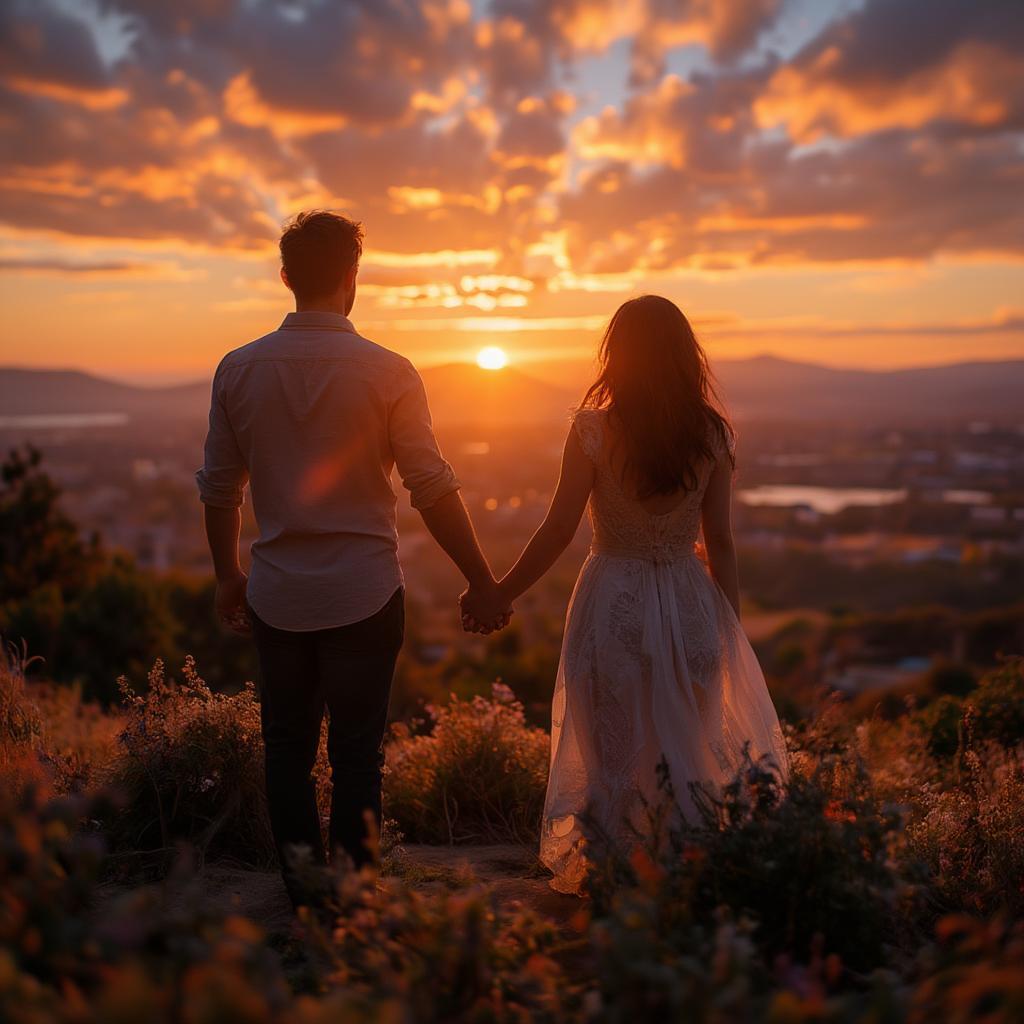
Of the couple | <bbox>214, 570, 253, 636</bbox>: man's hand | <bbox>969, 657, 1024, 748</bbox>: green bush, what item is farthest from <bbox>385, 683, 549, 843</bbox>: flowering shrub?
<bbox>969, 657, 1024, 748</bbox>: green bush

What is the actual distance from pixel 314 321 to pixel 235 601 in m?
1.06

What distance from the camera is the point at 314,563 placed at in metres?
3.02

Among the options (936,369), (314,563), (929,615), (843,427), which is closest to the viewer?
(314,563)

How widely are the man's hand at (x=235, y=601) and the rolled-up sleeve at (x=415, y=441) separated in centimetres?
76

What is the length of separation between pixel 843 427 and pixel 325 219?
6800 cm

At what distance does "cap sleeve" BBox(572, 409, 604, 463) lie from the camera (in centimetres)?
336

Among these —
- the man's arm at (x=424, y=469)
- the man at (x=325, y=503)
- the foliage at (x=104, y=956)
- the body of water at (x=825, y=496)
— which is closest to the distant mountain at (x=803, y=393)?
the body of water at (x=825, y=496)

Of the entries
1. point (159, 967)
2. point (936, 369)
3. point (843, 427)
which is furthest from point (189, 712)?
point (936, 369)

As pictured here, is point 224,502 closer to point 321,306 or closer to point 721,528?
point 321,306

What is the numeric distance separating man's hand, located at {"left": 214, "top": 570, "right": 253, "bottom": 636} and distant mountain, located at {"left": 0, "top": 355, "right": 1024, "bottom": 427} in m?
59.5

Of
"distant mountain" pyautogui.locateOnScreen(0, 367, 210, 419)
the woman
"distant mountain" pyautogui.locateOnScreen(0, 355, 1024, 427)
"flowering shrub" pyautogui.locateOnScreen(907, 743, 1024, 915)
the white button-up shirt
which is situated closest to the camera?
the white button-up shirt

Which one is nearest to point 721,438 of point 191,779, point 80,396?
point 191,779

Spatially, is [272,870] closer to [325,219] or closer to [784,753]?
[784,753]

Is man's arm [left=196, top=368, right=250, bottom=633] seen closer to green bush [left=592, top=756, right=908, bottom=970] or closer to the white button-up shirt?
the white button-up shirt
